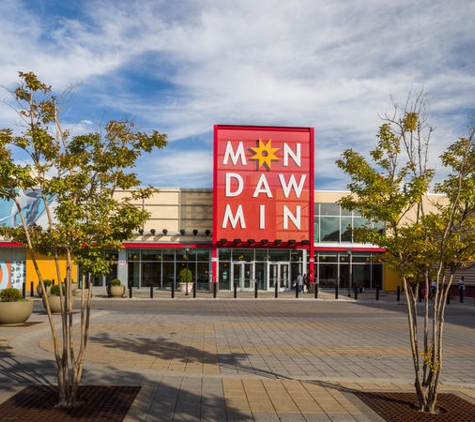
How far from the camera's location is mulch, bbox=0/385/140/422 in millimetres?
6863

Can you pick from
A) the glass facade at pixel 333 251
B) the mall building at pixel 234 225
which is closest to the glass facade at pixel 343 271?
the glass facade at pixel 333 251

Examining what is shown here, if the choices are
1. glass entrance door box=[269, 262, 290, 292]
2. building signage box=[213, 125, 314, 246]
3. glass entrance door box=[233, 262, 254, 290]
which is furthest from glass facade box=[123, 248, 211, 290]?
glass entrance door box=[269, 262, 290, 292]

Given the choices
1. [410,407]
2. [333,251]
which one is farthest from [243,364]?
[333,251]

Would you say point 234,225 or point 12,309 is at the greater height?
point 234,225

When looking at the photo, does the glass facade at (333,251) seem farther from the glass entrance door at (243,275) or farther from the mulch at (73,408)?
the mulch at (73,408)

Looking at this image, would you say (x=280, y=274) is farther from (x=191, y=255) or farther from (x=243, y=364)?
(x=243, y=364)

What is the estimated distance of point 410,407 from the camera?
7570 mm

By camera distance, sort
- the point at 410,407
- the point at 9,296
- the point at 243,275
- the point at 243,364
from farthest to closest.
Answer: the point at 243,275 < the point at 9,296 < the point at 243,364 < the point at 410,407

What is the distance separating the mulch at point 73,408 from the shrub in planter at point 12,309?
28.6 feet

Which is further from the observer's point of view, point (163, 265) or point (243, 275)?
point (163, 265)

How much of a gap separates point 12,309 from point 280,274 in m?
27.7

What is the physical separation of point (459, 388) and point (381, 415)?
2551 mm

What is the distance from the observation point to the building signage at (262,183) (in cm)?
3978

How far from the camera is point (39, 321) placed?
712 inches
